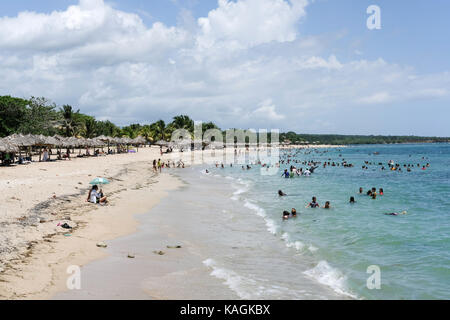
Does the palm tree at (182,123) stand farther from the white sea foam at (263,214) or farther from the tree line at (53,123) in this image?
the white sea foam at (263,214)

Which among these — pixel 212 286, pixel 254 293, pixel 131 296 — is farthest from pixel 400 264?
pixel 131 296

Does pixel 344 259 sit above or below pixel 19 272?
below

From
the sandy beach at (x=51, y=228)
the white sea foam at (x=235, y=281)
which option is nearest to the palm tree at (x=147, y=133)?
the sandy beach at (x=51, y=228)

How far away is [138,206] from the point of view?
1830 centimetres

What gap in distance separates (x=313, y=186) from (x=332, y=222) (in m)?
14.5

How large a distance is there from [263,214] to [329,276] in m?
8.53

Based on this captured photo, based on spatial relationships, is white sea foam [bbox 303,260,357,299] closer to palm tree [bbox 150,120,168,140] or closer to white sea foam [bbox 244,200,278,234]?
white sea foam [bbox 244,200,278,234]

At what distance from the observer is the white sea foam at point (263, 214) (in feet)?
48.3

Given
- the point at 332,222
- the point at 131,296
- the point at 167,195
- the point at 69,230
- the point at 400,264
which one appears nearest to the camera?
the point at 131,296

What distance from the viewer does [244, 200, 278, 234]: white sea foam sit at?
14.7 metres

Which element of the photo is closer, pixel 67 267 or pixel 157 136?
pixel 67 267
